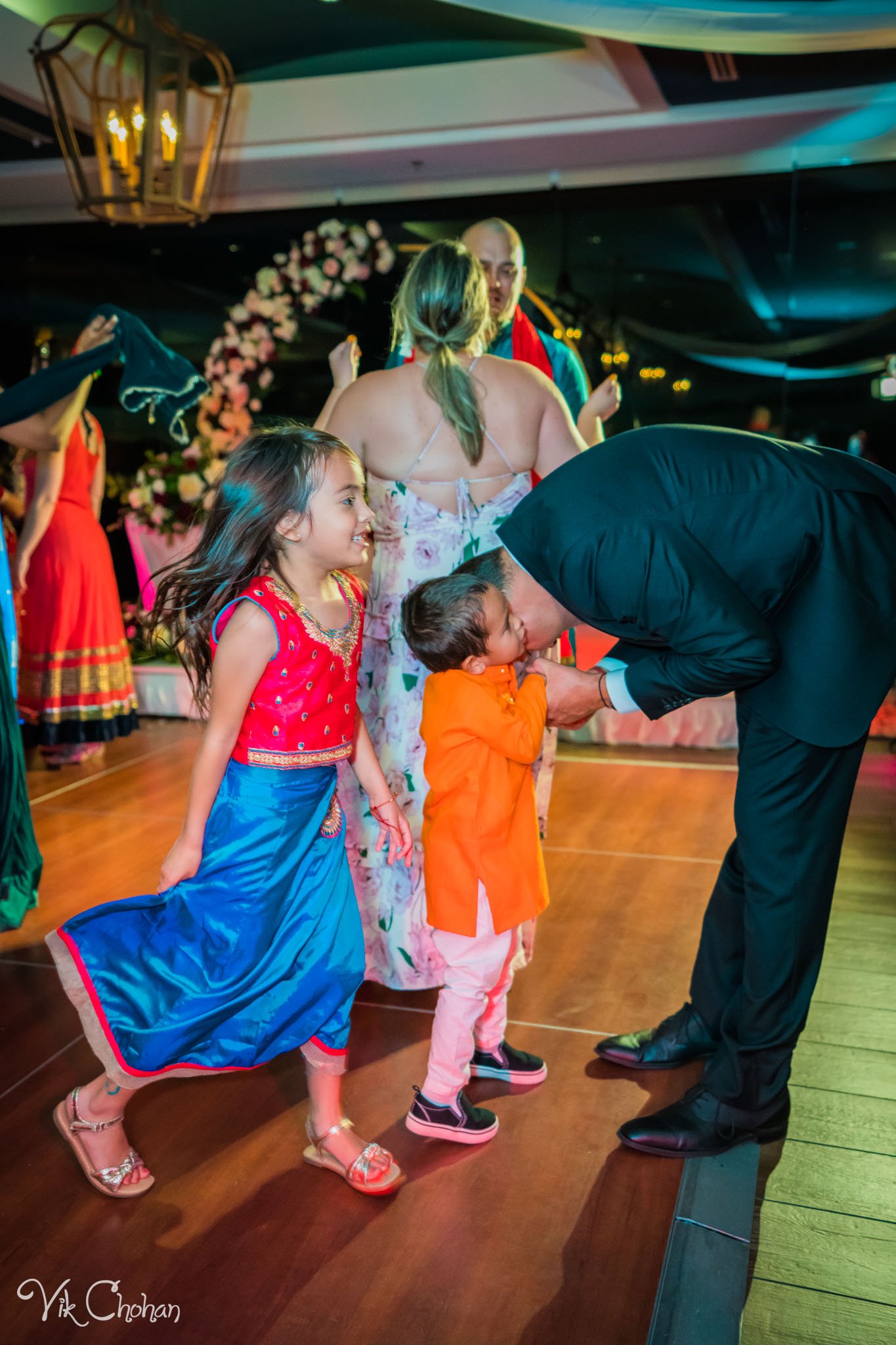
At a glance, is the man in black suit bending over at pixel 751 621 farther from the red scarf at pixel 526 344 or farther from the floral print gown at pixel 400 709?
the red scarf at pixel 526 344

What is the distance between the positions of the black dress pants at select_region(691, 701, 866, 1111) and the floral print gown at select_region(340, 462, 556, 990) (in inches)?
27.5

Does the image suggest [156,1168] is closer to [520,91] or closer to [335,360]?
[335,360]

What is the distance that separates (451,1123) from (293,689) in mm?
864

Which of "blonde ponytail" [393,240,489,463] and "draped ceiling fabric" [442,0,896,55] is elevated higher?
"draped ceiling fabric" [442,0,896,55]

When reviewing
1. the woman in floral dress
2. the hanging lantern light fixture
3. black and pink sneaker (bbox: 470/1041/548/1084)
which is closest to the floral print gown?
the woman in floral dress

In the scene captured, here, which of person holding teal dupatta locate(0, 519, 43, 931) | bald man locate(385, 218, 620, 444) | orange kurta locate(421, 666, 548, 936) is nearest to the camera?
orange kurta locate(421, 666, 548, 936)

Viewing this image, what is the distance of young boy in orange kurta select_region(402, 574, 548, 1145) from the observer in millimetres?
1924

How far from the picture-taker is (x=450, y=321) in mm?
2291

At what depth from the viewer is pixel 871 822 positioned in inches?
153

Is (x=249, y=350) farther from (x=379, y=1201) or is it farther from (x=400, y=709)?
(x=379, y=1201)

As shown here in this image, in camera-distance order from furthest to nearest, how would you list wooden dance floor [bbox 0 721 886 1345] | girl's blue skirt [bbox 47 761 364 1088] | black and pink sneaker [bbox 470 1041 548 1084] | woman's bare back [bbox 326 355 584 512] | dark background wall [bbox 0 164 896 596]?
dark background wall [bbox 0 164 896 596]
woman's bare back [bbox 326 355 584 512]
black and pink sneaker [bbox 470 1041 548 1084]
girl's blue skirt [bbox 47 761 364 1088]
wooden dance floor [bbox 0 721 886 1345]

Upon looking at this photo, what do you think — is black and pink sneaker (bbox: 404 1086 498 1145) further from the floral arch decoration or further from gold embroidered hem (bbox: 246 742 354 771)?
the floral arch decoration

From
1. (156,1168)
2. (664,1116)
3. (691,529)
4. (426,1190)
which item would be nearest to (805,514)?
(691,529)

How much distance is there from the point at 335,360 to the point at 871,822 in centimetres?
244
